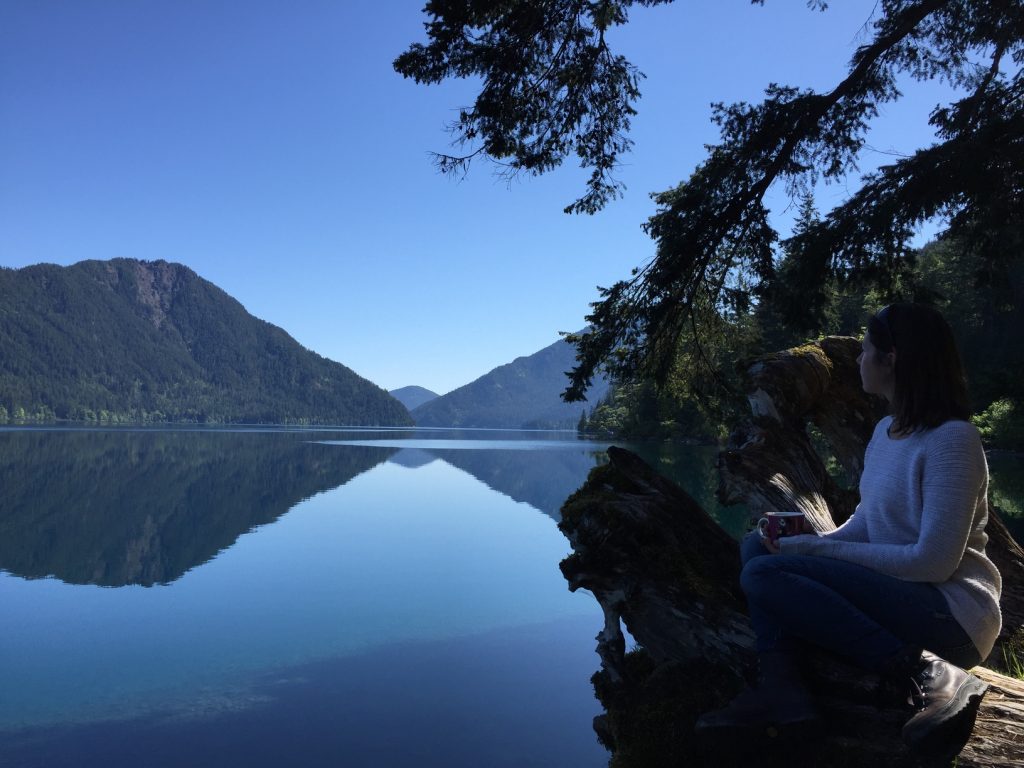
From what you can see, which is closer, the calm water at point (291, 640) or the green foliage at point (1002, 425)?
the calm water at point (291, 640)

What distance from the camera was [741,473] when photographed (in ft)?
18.6

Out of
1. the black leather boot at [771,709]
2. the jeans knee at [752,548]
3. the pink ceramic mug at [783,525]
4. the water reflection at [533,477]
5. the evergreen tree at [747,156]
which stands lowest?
the water reflection at [533,477]

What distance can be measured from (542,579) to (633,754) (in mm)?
11064

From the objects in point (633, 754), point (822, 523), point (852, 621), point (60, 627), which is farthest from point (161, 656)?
point (852, 621)

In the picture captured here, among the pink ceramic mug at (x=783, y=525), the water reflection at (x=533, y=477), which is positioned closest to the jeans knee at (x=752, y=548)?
the pink ceramic mug at (x=783, y=525)

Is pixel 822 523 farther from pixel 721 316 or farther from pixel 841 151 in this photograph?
pixel 841 151

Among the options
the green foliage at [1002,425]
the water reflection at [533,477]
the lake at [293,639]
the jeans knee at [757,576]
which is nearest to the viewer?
the jeans knee at [757,576]

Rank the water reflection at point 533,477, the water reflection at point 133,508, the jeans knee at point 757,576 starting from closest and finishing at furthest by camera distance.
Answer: the jeans knee at point 757,576
the water reflection at point 133,508
the water reflection at point 533,477

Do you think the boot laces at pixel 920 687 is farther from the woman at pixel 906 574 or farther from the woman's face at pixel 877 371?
the woman's face at pixel 877 371

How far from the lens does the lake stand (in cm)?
690

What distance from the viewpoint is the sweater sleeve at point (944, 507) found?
2.53m

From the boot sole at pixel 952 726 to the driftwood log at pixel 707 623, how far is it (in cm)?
7

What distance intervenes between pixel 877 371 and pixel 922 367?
22 cm

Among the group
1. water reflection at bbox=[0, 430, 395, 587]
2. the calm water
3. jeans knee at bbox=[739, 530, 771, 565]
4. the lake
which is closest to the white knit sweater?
jeans knee at bbox=[739, 530, 771, 565]
